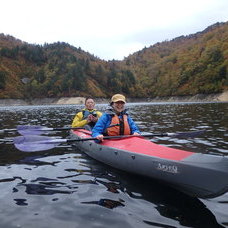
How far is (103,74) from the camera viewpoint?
148 meters

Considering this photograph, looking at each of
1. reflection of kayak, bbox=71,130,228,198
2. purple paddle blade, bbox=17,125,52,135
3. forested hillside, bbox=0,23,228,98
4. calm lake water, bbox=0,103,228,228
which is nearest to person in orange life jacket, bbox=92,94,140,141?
reflection of kayak, bbox=71,130,228,198

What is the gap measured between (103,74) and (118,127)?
14125 cm

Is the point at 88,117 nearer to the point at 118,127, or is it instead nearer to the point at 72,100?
the point at 118,127

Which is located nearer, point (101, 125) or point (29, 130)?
point (101, 125)

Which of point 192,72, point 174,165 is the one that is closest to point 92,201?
point 174,165

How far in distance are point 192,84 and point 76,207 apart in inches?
4831

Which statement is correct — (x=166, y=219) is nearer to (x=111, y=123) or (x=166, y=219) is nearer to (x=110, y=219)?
(x=110, y=219)

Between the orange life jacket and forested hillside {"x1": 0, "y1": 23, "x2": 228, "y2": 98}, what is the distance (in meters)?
97.4

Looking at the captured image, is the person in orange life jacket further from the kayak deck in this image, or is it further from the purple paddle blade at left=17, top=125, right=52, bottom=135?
the purple paddle blade at left=17, top=125, right=52, bottom=135

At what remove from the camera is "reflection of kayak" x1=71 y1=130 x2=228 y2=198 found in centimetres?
498

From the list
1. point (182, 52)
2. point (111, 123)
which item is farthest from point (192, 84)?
point (111, 123)

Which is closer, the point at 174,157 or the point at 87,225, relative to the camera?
the point at 87,225

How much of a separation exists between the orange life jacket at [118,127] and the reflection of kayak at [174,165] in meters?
0.66

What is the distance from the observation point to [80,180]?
23.5ft
